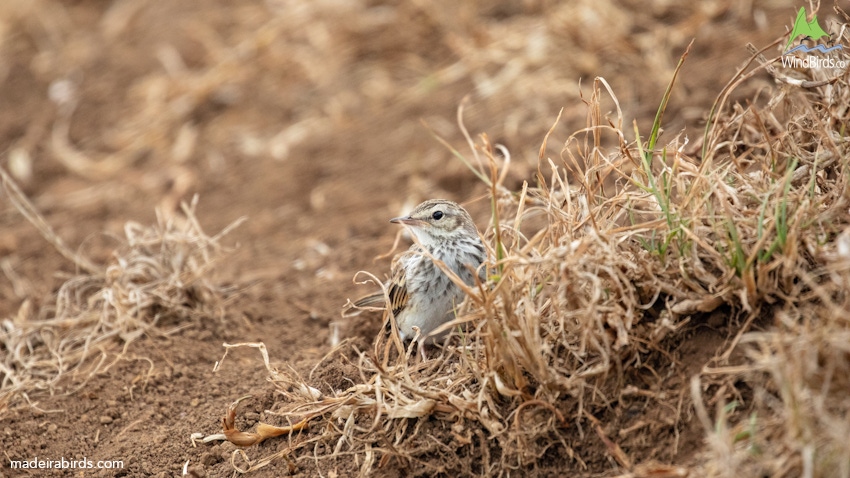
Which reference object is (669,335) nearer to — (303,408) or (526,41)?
(303,408)

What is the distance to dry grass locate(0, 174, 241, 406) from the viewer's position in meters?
5.73

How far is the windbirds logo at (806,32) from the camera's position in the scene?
4.41 m

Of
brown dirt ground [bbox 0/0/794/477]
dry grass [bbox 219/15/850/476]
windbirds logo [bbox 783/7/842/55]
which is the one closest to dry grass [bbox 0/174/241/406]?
brown dirt ground [bbox 0/0/794/477]

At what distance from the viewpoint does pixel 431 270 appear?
5277mm

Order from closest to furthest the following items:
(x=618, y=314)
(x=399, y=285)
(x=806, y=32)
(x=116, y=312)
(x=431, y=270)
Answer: (x=618, y=314) → (x=806, y=32) → (x=431, y=270) → (x=399, y=285) → (x=116, y=312)

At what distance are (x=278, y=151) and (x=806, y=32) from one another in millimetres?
5949

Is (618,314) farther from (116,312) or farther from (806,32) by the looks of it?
(116,312)

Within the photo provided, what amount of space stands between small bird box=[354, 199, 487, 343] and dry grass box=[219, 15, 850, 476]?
31.9 inches

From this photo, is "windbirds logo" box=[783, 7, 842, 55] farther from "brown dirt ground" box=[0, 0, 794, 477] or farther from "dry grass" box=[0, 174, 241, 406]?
"dry grass" box=[0, 174, 241, 406]

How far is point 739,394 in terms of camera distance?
352cm

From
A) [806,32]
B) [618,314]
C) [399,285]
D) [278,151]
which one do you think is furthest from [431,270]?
[278,151]

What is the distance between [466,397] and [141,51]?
366 inches

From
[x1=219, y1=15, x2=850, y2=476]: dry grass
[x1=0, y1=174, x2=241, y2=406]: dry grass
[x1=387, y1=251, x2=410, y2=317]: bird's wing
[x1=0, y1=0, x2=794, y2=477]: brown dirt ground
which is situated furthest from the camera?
[x1=0, y1=174, x2=241, y2=406]: dry grass

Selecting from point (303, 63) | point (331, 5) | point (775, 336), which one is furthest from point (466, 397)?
point (331, 5)
